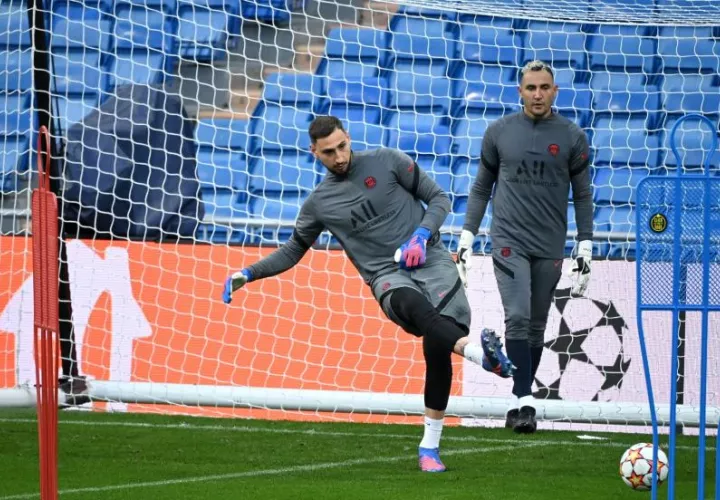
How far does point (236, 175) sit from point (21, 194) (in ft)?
5.41

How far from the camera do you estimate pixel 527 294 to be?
685 cm

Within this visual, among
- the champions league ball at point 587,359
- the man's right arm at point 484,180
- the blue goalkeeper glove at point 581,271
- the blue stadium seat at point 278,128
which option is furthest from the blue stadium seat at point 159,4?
the blue goalkeeper glove at point 581,271

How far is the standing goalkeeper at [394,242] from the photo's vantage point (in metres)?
5.59

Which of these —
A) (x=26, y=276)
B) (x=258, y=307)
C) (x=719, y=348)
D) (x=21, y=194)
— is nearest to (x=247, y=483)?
(x=258, y=307)

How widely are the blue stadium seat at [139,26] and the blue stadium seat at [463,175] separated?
2.52 metres

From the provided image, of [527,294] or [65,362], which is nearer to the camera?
[527,294]

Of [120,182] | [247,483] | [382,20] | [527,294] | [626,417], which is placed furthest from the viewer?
[382,20]

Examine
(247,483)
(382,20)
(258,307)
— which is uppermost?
(382,20)

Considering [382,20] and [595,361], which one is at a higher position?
[382,20]

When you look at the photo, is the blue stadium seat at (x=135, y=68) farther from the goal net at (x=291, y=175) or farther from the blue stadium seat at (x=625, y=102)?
the blue stadium seat at (x=625, y=102)

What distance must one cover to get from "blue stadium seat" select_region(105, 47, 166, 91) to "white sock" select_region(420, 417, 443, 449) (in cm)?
519

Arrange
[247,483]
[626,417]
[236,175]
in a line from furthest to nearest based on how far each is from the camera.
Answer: [236,175]
[626,417]
[247,483]

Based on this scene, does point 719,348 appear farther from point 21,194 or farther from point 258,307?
point 21,194

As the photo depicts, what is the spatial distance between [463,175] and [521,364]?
10.1 ft
